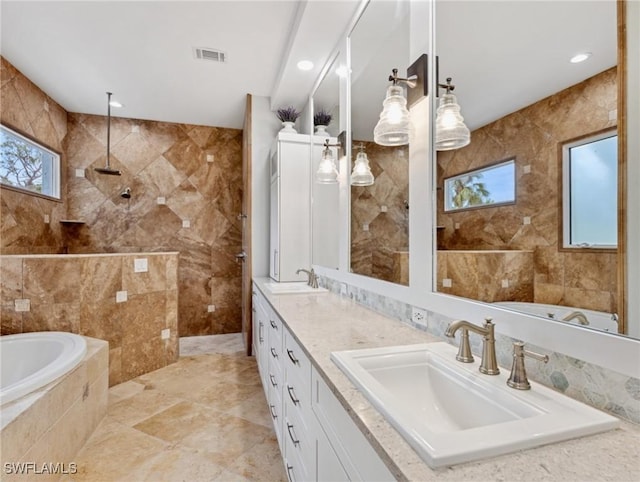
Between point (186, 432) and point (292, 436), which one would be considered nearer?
point (292, 436)

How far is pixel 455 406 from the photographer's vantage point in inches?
37.6

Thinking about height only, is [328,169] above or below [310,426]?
above

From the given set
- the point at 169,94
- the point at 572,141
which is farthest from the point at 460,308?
the point at 169,94

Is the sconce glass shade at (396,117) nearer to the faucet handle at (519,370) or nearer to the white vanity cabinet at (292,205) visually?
the faucet handle at (519,370)

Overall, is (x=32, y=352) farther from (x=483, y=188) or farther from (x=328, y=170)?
(x=483, y=188)

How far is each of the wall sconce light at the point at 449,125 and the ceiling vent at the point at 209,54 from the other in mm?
2273

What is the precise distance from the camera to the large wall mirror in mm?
759

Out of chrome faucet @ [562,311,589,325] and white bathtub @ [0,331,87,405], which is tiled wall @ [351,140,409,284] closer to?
chrome faucet @ [562,311,589,325]

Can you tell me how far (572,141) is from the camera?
82 centimetres

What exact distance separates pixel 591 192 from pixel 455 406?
0.70 m

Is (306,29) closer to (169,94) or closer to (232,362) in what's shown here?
(169,94)

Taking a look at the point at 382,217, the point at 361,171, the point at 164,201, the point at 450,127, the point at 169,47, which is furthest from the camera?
the point at 164,201

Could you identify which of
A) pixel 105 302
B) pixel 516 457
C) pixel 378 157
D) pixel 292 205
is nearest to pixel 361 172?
pixel 378 157

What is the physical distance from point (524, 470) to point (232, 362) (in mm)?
3275
